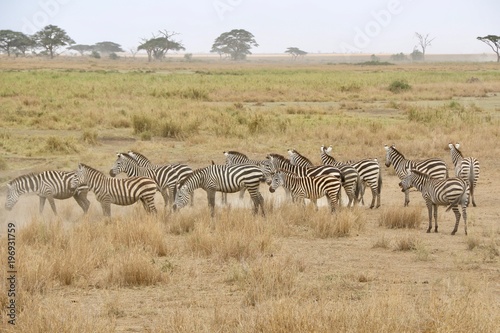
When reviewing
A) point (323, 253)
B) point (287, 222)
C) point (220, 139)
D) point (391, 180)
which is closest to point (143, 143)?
point (220, 139)

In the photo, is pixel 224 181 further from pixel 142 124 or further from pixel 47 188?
pixel 142 124

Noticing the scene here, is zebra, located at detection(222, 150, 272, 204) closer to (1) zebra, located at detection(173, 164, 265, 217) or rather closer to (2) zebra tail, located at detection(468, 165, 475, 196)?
(1) zebra, located at detection(173, 164, 265, 217)

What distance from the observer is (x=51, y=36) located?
117 metres

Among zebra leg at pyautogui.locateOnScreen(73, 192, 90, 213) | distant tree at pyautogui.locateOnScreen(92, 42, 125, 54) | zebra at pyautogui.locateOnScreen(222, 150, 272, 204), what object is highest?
distant tree at pyautogui.locateOnScreen(92, 42, 125, 54)

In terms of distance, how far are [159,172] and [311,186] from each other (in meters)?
3.39

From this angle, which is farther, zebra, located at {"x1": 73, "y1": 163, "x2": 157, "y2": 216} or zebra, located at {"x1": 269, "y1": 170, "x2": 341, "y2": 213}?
zebra, located at {"x1": 269, "y1": 170, "x2": 341, "y2": 213}

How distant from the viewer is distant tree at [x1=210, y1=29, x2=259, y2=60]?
157 metres

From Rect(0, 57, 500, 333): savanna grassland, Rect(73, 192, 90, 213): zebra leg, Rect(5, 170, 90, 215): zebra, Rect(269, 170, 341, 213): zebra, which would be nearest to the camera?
Rect(0, 57, 500, 333): savanna grassland

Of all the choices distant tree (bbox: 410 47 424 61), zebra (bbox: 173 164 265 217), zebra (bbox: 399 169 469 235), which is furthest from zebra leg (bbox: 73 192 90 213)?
distant tree (bbox: 410 47 424 61)

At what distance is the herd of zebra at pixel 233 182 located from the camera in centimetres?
1266

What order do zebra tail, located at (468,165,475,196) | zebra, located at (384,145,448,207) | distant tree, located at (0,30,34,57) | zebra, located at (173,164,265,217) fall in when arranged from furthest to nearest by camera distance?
distant tree, located at (0,30,34,57) → zebra, located at (384,145,448,207) → zebra tail, located at (468,165,475,196) → zebra, located at (173,164,265,217)

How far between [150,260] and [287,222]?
3935mm

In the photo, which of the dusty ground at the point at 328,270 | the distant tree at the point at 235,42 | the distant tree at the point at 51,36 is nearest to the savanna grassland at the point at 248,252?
the dusty ground at the point at 328,270

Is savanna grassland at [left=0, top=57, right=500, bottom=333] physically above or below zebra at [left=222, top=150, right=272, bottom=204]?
below
